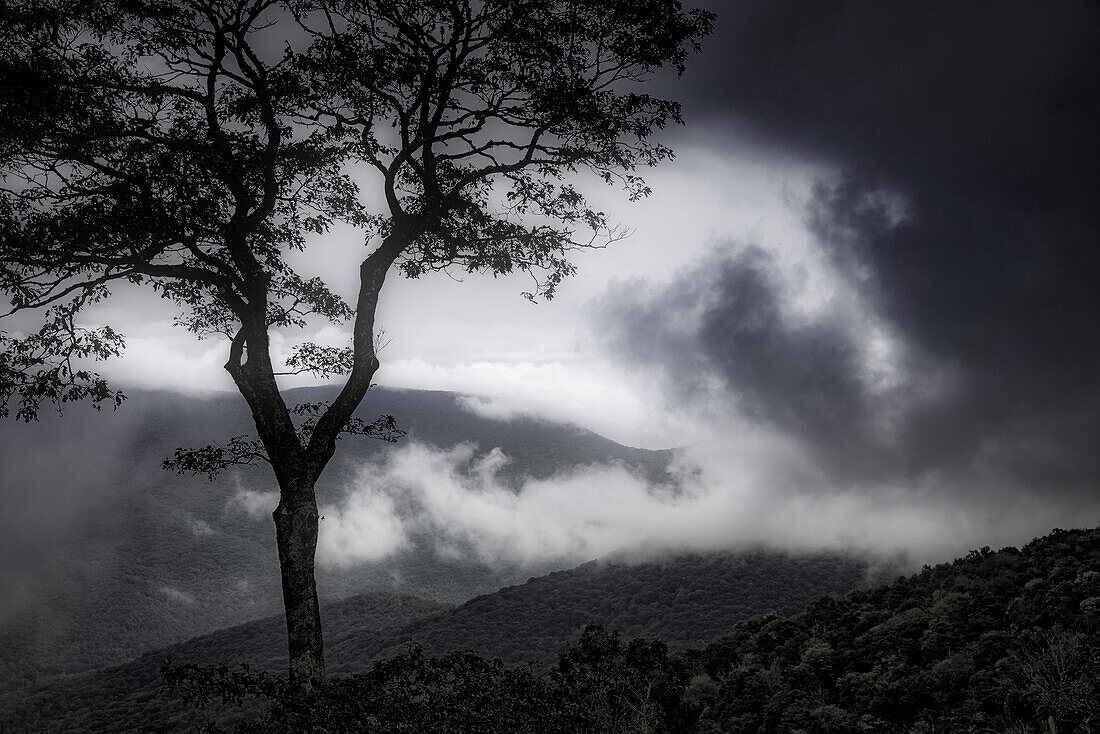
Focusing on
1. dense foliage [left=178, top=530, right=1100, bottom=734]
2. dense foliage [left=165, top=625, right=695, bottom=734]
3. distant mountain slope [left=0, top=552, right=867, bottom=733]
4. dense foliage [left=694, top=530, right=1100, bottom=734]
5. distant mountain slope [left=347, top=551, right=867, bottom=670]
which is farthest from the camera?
distant mountain slope [left=347, top=551, right=867, bottom=670]

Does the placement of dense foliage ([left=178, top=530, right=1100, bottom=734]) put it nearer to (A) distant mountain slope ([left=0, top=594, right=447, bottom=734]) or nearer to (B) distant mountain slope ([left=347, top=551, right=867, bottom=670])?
(A) distant mountain slope ([left=0, top=594, right=447, bottom=734])

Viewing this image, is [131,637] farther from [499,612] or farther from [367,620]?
[499,612]

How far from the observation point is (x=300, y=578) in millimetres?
7422

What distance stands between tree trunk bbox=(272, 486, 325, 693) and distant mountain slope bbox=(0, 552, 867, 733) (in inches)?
3694

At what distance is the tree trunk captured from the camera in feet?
23.3

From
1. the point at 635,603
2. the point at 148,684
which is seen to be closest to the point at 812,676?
the point at 635,603

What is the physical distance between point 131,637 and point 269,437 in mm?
236514

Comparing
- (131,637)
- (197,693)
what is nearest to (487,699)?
(197,693)

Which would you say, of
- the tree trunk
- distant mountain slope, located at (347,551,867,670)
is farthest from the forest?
distant mountain slope, located at (347,551,867,670)

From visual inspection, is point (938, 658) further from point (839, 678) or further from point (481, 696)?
point (481, 696)

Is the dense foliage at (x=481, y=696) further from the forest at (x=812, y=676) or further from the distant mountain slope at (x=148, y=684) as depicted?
the distant mountain slope at (x=148, y=684)

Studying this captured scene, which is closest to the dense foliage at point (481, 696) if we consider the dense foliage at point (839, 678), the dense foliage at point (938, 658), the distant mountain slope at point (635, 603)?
the dense foliage at point (839, 678)

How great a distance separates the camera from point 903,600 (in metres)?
9.56

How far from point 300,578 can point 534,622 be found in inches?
4638
